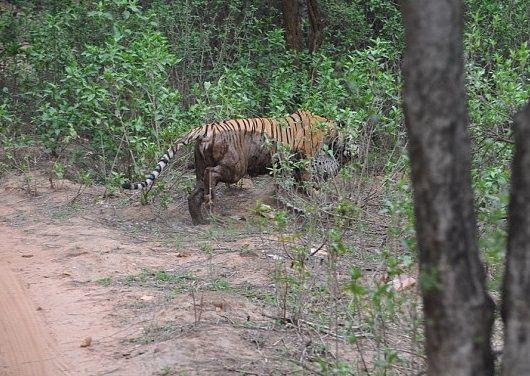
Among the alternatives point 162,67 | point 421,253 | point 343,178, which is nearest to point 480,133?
point 343,178

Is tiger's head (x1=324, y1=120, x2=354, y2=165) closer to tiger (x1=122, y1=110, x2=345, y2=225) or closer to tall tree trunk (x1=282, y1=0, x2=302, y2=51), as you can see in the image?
tiger (x1=122, y1=110, x2=345, y2=225)

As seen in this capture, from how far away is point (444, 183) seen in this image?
3.29 metres

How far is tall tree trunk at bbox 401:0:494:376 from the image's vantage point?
10.7 feet

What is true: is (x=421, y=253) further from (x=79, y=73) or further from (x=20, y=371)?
(x=79, y=73)

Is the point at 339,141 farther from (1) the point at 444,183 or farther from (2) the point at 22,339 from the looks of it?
(1) the point at 444,183

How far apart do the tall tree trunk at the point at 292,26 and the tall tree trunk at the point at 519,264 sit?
1225 cm

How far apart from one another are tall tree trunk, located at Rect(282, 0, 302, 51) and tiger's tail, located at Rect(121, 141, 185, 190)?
5.23 m

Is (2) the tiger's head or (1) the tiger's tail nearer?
(2) the tiger's head

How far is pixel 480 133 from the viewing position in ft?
22.8

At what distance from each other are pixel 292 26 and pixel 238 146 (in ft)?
17.0

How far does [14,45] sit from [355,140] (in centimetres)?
673

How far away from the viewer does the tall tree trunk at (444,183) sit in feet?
10.7

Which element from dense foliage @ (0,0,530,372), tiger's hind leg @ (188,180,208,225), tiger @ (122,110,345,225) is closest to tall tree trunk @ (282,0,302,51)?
dense foliage @ (0,0,530,372)

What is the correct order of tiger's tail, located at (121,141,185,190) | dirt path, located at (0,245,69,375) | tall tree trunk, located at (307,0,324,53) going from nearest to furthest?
1. dirt path, located at (0,245,69,375)
2. tiger's tail, located at (121,141,185,190)
3. tall tree trunk, located at (307,0,324,53)
